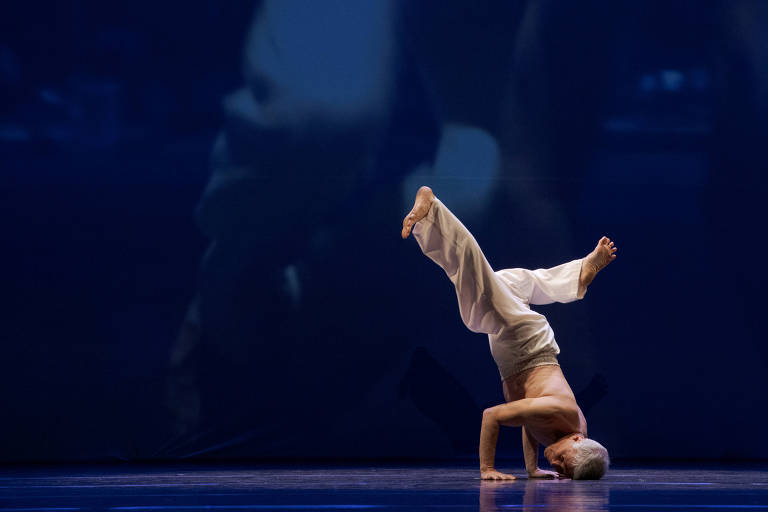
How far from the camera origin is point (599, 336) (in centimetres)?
491

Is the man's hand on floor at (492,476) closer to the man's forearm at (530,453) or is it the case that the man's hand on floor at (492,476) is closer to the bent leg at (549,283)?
the man's forearm at (530,453)

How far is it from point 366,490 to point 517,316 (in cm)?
115

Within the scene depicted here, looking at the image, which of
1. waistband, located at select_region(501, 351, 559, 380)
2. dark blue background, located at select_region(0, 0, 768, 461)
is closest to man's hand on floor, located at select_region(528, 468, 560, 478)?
waistband, located at select_region(501, 351, 559, 380)

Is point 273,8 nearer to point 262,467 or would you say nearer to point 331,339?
point 331,339

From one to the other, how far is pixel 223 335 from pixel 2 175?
4.82 feet

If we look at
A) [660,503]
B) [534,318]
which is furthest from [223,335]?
[660,503]

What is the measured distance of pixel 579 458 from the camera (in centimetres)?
332

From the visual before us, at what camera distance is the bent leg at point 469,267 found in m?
3.79

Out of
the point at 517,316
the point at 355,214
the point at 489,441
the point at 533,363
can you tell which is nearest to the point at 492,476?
the point at 489,441

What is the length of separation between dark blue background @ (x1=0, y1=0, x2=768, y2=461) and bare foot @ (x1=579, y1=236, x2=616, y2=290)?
1.02 meters

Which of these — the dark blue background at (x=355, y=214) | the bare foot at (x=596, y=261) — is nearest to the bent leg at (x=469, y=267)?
the bare foot at (x=596, y=261)

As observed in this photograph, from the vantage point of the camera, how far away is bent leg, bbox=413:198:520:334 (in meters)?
3.79

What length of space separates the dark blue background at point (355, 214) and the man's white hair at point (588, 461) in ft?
4.87

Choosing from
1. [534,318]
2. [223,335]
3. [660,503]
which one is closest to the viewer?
[660,503]
